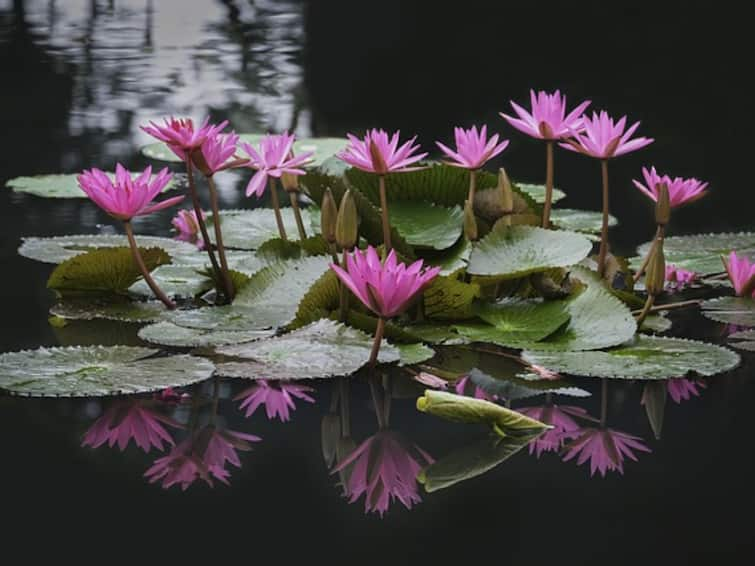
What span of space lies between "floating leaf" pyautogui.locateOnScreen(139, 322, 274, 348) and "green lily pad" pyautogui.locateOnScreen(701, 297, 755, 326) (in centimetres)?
71

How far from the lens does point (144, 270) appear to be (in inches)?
76.4

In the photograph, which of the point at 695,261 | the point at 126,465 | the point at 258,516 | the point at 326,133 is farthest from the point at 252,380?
the point at 326,133

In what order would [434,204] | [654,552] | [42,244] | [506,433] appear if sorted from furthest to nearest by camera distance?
[42,244] → [434,204] → [506,433] → [654,552]

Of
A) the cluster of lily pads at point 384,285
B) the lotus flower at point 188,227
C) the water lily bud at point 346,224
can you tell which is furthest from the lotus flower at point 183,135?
the lotus flower at point 188,227

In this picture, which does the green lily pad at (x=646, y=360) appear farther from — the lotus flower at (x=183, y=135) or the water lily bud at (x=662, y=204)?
the lotus flower at (x=183, y=135)

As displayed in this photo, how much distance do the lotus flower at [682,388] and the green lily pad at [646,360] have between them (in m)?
0.01

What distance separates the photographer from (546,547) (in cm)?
125

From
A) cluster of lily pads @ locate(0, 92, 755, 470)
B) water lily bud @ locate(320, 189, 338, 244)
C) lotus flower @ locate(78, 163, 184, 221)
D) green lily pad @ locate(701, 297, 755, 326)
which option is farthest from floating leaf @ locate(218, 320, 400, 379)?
green lily pad @ locate(701, 297, 755, 326)

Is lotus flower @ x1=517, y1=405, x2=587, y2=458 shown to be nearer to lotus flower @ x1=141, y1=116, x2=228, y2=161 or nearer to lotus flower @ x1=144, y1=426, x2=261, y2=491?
lotus flower @ x1=144, y1=426, x2=261, y2=491

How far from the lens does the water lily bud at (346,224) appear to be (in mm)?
1720

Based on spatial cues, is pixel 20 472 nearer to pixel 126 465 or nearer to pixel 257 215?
pixel 126 465

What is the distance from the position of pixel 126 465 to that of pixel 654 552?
1.94 ft

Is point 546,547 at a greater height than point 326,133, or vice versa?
point 546,547

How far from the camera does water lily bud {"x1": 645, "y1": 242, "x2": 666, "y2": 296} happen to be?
1791mm
